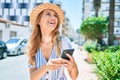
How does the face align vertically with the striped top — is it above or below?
above

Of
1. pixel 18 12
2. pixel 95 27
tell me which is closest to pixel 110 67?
pixel 95 27

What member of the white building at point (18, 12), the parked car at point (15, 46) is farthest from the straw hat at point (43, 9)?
the white building at point (18, 12)

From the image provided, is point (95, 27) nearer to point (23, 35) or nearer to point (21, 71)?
point (21, 71)

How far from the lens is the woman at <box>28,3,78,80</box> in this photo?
10.3 feet

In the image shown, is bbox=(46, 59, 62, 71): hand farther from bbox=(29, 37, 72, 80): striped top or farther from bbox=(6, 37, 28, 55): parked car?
bbox=(6, 37, 28, 55): parked car

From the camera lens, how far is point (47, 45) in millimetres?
3299

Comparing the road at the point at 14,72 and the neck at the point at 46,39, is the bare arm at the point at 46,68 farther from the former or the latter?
the road at the point at 14,72

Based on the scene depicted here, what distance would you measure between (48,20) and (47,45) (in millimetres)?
237

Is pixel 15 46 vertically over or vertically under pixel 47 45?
under

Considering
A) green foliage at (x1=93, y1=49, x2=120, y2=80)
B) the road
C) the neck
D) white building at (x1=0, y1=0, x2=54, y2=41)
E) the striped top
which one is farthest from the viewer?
white building at (x1=0, y1=0, x2=54, y2=41)

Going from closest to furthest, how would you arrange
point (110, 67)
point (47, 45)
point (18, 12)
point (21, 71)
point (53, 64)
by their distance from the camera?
point (53, 64) → point (47, 45) → point (110, 67) → point (21, 71) → point (18, 12)

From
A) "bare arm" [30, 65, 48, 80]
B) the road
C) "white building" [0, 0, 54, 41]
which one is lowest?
the road

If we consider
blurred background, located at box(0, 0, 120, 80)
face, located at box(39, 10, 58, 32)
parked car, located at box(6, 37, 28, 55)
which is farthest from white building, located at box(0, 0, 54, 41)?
face, located at box(39, 10, 58, 32)

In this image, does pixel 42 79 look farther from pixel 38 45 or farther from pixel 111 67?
pixel 111 67
